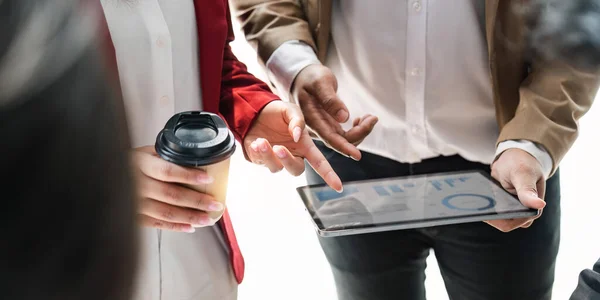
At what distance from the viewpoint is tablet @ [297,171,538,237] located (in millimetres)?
856

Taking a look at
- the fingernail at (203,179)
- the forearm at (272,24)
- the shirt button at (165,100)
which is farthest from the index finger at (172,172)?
the forearm at (272,24)

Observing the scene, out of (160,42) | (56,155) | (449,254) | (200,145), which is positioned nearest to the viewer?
(56,155)

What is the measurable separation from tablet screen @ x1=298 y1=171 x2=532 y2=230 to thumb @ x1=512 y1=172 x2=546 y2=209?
1 centimetres

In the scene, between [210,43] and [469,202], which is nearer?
[210,43]

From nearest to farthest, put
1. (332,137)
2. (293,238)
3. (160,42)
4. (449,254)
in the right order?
(160,42)
(332,137)
(449,254)
(293,238)

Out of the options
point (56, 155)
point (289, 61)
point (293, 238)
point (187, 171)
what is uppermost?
point (56, 155)

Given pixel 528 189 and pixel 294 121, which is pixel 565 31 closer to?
pixel 528 189

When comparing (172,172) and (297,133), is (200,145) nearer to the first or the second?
(172,172)

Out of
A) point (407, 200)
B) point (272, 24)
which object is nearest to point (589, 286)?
point (407, 200)

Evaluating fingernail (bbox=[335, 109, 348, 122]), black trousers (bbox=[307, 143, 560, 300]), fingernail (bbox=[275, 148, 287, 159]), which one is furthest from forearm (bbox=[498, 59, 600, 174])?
fingernail (bbox=[275, 148, 287, 159])

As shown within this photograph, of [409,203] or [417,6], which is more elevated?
[417,6]

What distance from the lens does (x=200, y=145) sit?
0.59 m

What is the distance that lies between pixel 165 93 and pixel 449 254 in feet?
1.99

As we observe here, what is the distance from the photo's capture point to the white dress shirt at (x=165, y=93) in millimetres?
706
